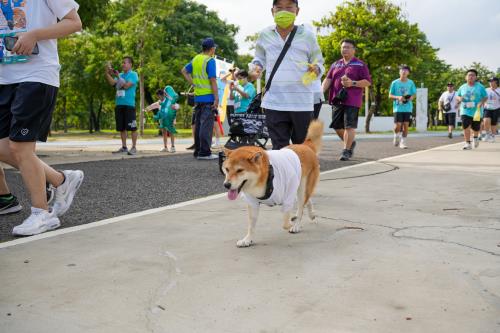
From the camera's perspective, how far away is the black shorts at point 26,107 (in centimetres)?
393

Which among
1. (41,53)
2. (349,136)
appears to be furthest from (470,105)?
→ (41,53)

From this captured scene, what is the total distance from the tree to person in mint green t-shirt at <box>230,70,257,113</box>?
24.5 metres

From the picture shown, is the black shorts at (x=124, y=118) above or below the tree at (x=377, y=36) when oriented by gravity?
below

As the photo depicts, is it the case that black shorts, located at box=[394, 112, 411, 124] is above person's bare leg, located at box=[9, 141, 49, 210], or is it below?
above

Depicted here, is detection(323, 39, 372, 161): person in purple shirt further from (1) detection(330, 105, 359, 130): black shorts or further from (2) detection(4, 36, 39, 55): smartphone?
(2) detection(4, 36, 39, 55): smartphone

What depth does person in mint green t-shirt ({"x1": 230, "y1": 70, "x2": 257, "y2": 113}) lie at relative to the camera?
1272 cm

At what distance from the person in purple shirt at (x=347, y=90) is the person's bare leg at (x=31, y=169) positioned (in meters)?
6.77

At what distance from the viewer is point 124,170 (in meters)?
8.59

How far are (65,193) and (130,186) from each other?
2.20 metres

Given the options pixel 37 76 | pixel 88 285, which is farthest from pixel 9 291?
pixel 37 76

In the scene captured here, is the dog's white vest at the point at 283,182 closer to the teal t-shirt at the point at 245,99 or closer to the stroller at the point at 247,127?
the stroller at the point at 247,127

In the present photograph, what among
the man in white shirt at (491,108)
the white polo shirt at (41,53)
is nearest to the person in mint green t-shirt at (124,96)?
the white polo shirt at (41,53)

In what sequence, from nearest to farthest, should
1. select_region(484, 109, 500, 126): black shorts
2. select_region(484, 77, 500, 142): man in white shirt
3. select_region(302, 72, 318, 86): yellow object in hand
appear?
1. select_region(302, 72, 318, 86): yellow object in hand
2. select_region(484, 77, 500, 142): man in white shirt
3. select_region(484, 109, 500, 126): black shorts

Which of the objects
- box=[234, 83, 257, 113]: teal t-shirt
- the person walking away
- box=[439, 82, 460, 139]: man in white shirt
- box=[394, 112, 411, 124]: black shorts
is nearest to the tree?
box=[439, 82, 460, 139]: man in white shirt
